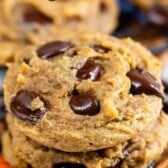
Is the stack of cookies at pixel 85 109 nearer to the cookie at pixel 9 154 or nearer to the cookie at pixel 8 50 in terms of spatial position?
the cookie at pixel 9 154

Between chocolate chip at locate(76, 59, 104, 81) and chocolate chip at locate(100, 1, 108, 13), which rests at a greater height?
chocolate chip at locate(76, 59, 104, 81)

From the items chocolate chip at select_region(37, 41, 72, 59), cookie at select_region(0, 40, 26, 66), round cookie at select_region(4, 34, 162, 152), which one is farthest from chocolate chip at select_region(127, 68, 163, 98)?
cookie at select_region(0, 40, 26, 66)

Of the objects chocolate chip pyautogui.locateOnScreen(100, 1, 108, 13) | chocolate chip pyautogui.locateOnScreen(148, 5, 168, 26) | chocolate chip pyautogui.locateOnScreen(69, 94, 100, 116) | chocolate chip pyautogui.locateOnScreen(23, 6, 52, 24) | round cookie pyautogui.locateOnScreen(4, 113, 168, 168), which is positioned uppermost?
chocolate chip pyautogui.locateOnScreen(69, 94, 100, 116)

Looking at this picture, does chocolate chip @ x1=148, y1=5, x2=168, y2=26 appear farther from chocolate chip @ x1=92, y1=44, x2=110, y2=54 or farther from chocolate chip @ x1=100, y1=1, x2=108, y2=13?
chocolate chip @ x1=92, y1=44, x2=110, y2=54

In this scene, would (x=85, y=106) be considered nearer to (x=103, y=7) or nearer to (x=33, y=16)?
(x=33, y=16)

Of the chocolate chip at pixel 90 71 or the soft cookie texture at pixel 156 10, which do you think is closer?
the chocolate chip at pixel 90 71

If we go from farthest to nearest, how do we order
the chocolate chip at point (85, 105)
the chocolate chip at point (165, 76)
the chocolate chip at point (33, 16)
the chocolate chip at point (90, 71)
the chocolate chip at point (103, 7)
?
the chocolate chip at point (103, 7) → the chocolate chip at point (33, 16) → the chocolate chip at point (165, 76) → the chocolate chip at point (90, 71) → the chocolate chip at point (85, 105)

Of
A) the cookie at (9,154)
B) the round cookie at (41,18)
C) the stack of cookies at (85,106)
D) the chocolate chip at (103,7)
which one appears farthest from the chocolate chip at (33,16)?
the cookie at (9,154)

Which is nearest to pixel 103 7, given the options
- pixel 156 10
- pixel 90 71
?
pixel 156 10
